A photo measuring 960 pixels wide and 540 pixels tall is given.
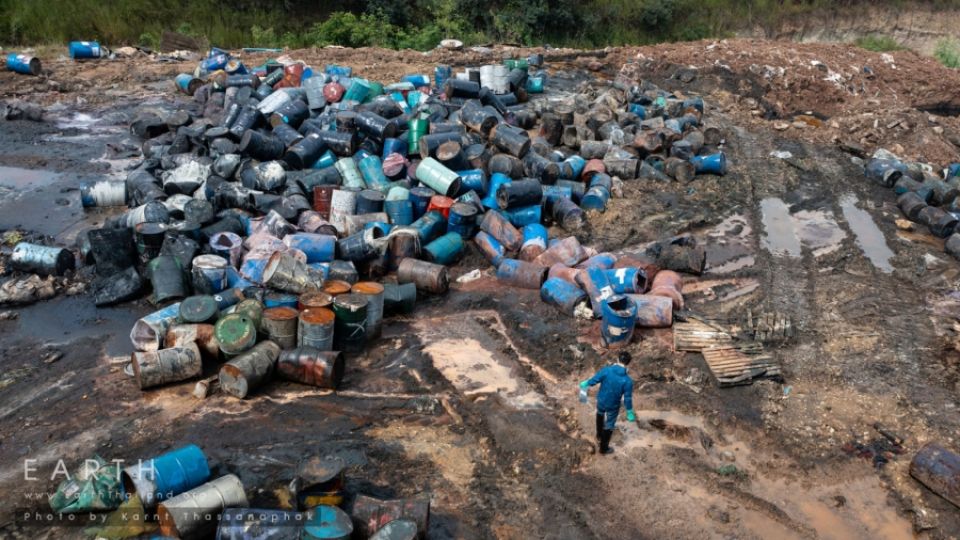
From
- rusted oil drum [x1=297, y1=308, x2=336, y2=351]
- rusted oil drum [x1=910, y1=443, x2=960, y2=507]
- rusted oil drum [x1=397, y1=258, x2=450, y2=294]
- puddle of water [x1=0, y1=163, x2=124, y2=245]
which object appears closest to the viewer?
rusted oil drum [x1=910, y1=443, x2=960, y2=507]

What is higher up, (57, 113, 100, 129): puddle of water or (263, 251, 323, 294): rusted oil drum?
(57, 113, 100, 129): puddle of water

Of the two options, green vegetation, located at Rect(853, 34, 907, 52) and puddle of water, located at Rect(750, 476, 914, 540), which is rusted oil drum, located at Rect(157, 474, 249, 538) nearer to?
puddle of water, located at Rect(750, 476, 914, 540)

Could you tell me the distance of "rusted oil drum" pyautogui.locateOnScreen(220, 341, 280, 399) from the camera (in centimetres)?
620

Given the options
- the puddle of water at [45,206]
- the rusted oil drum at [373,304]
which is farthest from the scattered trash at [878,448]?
the puddle of water at [45,206]

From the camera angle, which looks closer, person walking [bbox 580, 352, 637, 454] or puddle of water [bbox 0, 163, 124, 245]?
person walking [bbox 580, 352, 637, 454]

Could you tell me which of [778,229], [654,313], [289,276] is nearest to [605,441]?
[654,313]

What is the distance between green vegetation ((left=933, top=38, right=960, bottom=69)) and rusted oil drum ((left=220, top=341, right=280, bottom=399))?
82.6ft

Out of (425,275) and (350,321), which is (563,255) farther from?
(350,321)

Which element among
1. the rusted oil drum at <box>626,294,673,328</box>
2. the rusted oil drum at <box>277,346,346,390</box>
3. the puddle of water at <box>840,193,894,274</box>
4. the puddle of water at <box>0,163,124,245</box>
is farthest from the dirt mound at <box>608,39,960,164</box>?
the puddle of water at <box>0,163,124,245</box>

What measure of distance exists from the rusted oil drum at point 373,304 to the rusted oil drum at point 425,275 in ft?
2.63

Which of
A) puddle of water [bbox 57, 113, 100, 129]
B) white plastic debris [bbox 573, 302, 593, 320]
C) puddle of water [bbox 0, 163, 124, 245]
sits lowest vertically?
white plastic debris [bbox 573, 302, 593, 320]

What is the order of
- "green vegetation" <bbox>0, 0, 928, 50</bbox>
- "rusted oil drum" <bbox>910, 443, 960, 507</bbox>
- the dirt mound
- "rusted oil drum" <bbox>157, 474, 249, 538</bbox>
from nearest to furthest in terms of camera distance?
"rusted oil drum" <bbox>157, 474, 249, 538</bbox> < "rusted oil drum" <bbox>910, 443, 960, 507</bbox> < the dirt mound < "green vegetation" <bbox>0, 0, 928, 50</bbox>

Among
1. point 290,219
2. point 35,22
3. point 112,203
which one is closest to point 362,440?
point 290,219

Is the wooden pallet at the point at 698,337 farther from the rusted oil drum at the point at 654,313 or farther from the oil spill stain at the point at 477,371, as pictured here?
the oil spill stain at the point at 477,371
